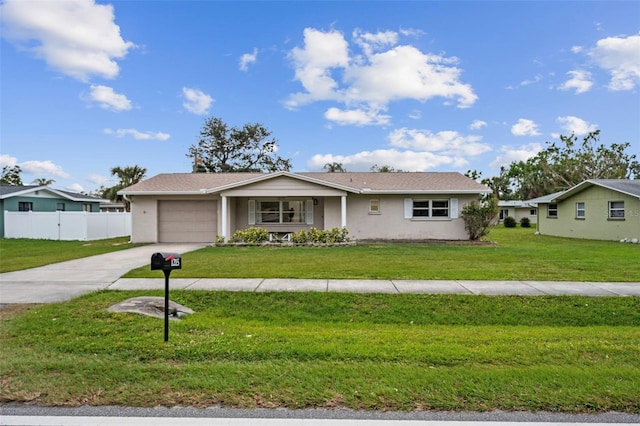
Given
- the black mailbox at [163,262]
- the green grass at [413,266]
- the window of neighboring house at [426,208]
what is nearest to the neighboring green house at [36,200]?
the green grass at [413,266]

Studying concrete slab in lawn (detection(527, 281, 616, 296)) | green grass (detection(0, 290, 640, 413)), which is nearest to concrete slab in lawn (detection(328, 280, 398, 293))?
green grass (detection(0, 290, 640, 413))

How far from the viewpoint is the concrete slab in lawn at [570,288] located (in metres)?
7.35

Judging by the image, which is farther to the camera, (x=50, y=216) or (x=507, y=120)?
(x=507, y=120)

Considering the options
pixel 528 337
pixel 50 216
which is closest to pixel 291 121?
pixel 50 216

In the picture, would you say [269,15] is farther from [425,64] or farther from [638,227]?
[638,227]

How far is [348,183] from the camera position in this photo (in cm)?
1986

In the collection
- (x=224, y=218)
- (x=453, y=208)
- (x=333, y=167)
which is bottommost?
(x=224, y=218)

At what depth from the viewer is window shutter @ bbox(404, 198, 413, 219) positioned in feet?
62.6

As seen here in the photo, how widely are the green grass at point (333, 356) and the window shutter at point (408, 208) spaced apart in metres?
12.5

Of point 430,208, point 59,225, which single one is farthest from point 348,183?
point 59,225

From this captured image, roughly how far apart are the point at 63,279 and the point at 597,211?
25.7 metres

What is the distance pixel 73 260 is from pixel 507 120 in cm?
2373

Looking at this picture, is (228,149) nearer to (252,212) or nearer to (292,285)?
(252,212)

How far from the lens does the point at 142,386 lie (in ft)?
11.4
